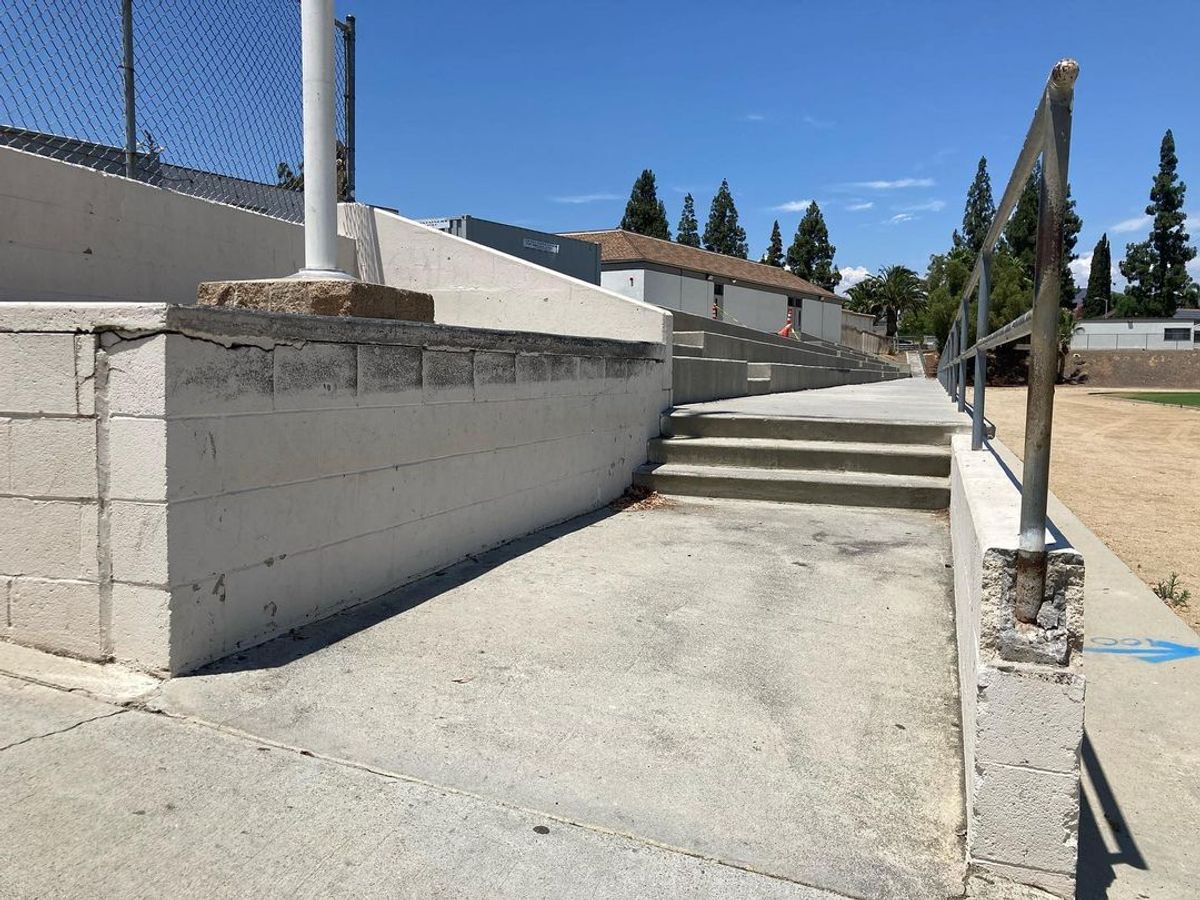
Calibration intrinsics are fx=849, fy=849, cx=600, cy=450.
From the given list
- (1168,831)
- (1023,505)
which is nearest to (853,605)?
(1168,831)

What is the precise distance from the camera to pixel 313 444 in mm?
3332

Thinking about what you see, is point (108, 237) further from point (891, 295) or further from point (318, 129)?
point (891, 295)

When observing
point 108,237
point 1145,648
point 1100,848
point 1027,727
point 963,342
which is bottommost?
point 1100,848

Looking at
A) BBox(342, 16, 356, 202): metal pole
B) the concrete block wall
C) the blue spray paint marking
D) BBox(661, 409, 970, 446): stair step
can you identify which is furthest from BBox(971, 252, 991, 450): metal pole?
BBox(342, 16, 356, 202): metal pole

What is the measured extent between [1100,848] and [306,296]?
3.74 meters

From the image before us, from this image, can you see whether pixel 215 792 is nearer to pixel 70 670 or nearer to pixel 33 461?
pixel 70 670

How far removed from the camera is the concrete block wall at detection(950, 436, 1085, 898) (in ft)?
6.03

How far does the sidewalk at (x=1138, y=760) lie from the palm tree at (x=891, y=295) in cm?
7206

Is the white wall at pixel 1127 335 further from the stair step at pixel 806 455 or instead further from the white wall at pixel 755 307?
the stair step at pixel 806 455

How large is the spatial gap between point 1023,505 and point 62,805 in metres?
2.36

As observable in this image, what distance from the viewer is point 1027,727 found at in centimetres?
186

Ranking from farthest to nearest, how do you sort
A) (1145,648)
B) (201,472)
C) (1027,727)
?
(1145,648) → (201,472) → (1027,727)

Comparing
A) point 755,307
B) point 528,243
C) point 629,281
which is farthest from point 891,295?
point 528,243

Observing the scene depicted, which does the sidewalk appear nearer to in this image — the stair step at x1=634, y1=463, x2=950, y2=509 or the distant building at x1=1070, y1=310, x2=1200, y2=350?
the stair step at x1=634, y1=463, x2=950, y2=509
